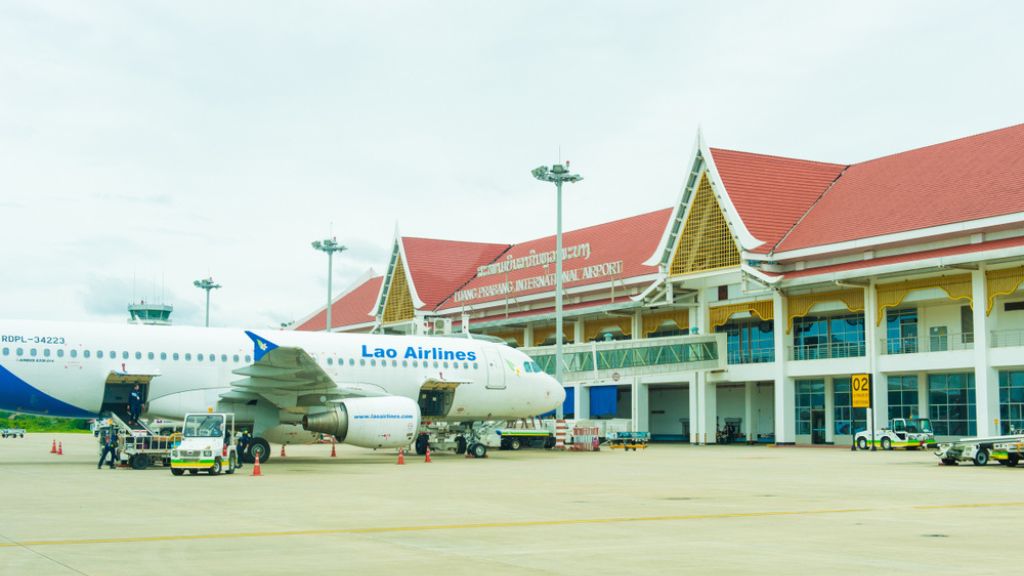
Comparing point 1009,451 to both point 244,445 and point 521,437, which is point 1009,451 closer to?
point 521,437

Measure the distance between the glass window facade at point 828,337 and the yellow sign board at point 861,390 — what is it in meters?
3.31

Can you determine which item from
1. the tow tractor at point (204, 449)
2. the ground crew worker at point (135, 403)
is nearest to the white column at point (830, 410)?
the tow tractor at point (204, 449)

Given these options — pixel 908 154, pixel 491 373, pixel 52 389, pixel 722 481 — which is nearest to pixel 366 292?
pixel 908 154

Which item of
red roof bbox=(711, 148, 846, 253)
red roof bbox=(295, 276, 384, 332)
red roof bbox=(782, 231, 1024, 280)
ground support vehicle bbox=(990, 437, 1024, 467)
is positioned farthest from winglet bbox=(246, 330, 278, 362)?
red roof bbox=(295, 276, 384, 332)

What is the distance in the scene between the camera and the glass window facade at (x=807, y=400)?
50.4 m

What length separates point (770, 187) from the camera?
2068 inches

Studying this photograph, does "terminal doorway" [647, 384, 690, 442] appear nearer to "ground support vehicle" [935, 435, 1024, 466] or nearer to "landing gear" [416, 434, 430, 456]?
"landing gear" [416, 434, 430, 456]

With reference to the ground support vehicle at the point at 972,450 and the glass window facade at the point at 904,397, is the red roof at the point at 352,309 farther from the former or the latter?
the ground support vehicle at the point at 972,450

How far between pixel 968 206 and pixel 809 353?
36.9 feet

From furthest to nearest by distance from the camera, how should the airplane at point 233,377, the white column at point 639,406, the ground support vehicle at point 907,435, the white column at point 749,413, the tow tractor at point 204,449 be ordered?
1. the white column at point 749,413
2. the white column at point 639,406
3. the ground support vehicle at point 907,435
4. the airplane at point 233,377
5. the tow tractor at point 204,449

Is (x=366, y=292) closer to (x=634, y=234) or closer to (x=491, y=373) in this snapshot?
(x=634, y=234)

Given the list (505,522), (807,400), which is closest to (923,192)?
(807,400)

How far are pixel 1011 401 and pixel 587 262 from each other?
26.2 metres

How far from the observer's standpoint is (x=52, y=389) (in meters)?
26.6
